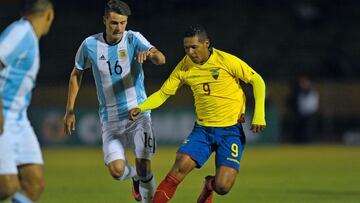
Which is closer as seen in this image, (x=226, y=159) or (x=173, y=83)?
(x=226, y=159)

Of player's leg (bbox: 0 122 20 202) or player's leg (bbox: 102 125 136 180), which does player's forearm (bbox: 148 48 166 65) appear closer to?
player's leg (bbox: 102 125 136 180)

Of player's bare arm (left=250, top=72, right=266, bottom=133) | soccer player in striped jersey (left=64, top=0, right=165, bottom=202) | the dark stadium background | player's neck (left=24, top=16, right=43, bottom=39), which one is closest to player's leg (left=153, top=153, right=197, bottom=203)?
soccer player in striped jersey (left=64, top=0, right=165, bottom=202)

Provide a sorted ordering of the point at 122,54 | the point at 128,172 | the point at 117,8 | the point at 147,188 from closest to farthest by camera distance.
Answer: the point at 117,8 < the point at 122,54 < the point at 128,172 < the point at 147,188

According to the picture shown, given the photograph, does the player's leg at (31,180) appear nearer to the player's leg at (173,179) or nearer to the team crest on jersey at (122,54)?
the player's leg at (173,179)

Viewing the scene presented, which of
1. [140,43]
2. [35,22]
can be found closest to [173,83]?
[140,43]

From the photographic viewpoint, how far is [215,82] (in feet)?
30.6

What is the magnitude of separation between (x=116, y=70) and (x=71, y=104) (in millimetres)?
609

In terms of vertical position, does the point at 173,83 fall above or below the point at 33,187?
above

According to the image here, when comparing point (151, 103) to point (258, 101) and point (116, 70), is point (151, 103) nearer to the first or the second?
point (116, 70)

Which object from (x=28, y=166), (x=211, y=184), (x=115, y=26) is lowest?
(x=211, y=184)

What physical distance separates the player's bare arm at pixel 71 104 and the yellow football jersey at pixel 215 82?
39.2 inches

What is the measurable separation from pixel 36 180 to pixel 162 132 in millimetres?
16941

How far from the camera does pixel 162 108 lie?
24.5 metres

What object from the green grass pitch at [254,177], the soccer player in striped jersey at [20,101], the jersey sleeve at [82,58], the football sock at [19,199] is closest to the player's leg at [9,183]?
the soccer player in striped jersey at [20,101]
